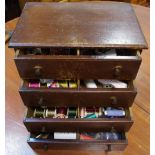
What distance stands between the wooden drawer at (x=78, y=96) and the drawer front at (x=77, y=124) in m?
0.06

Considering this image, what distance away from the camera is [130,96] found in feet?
2.42

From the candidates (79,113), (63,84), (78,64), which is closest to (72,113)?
(79,113)

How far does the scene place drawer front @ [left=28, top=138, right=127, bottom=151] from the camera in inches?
34.5

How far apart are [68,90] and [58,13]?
26cm

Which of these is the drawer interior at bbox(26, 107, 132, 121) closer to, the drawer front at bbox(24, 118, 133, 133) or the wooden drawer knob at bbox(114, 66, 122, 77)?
the drawer front at bbox(24, 118, 133, 133)

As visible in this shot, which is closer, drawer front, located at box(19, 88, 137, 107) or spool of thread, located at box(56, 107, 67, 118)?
drawer front, located at box(19, 88, 137, 107)

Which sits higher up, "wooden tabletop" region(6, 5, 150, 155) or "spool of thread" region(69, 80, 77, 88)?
"spool of thread" region(69, 80, 77, 88)

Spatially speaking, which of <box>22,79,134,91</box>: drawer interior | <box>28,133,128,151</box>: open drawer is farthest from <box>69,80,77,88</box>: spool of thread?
<box>28,133,128,151</box>: open drawer

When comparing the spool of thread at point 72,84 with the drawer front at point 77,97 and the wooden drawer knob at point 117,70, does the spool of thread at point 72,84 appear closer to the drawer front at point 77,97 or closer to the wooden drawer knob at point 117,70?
the drawer front at point 77,97

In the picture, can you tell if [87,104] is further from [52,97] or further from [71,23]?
[71,23]

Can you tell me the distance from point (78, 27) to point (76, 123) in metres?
0.33

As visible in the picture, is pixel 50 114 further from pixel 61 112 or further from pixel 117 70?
pixel 117 70

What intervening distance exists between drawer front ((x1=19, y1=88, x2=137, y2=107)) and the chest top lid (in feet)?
0.53

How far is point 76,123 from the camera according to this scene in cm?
81
